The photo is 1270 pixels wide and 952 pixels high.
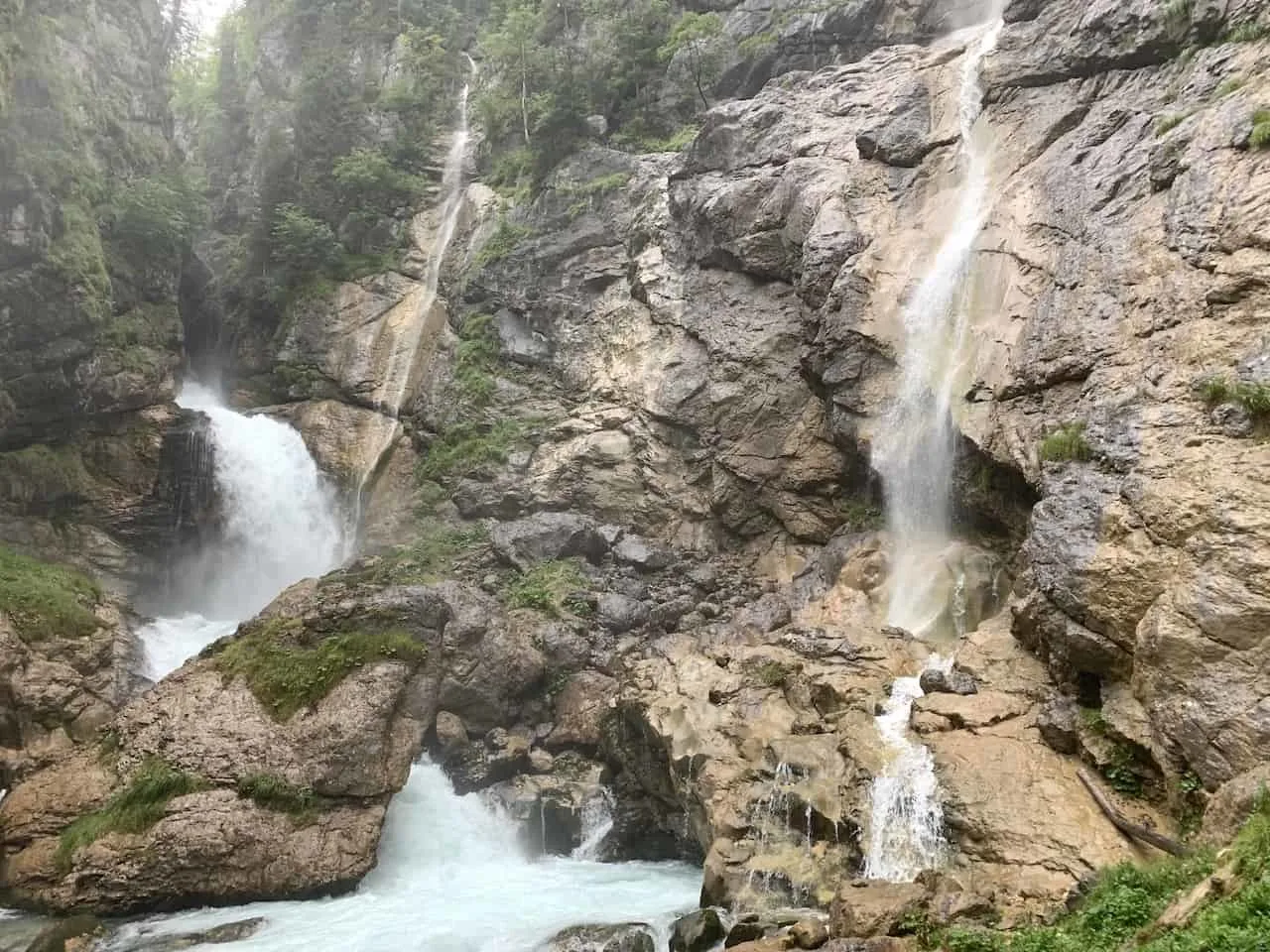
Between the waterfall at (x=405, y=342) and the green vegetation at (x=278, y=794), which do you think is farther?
the waterfall at (x=405, y=342)

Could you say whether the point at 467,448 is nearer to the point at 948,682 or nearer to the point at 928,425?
the point at 928,425

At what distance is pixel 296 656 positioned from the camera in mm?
15016

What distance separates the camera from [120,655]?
1778cm

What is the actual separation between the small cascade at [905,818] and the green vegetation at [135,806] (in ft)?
32.9

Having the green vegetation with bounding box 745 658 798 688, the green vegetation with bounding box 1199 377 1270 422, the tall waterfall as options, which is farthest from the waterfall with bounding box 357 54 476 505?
the green vegetation with bounding box 1199 377 1270 422

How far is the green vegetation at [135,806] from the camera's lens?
12461 mm

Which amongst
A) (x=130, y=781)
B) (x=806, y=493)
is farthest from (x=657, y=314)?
(x=130, y=781)

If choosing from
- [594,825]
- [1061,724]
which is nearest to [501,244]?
[594,825]

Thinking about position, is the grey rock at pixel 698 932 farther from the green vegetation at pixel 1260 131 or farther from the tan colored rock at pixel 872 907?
the green vegetation at pixel 1260 131

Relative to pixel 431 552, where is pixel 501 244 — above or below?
above

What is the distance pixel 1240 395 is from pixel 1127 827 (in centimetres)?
537

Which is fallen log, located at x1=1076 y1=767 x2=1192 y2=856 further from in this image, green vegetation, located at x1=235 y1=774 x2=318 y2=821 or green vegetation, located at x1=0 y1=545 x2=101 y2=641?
green vegetation, located at x1=0 y1=545 x2=101 y2=641

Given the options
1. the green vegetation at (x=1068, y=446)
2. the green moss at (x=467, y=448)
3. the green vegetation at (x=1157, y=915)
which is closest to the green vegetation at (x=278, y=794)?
the green vegetation at (x=1157, y=915)

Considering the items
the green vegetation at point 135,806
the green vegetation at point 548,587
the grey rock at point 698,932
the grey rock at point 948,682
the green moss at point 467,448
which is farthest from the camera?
the green moss at point 467,448
